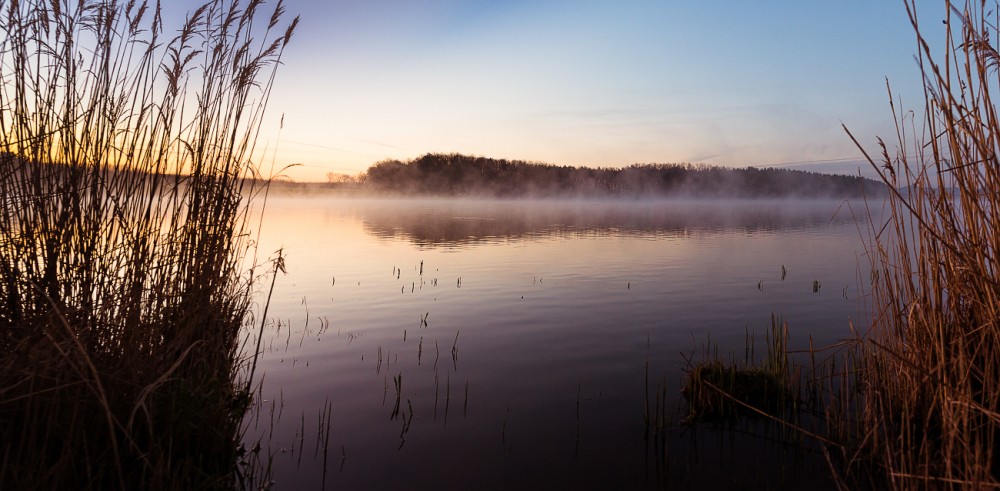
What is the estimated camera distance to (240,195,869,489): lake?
442cm

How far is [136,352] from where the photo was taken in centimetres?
320

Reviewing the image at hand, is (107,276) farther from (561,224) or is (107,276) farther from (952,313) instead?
(561,224)

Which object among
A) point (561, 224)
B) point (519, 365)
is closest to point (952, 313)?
point (519, 365)

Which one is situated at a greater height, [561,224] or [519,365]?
[561,224]

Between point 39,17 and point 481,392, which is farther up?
point 39,17

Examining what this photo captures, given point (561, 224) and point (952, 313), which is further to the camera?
point (561, 224)

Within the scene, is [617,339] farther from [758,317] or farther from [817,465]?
[817,465]

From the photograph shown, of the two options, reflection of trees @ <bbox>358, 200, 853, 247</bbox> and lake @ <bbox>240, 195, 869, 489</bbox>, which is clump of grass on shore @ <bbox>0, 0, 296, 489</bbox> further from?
reflection of trees @ <bbox>358, 200, 853, 247</bbox>

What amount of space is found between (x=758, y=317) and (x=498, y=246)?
1306 cm

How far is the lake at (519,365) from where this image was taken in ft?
14.5

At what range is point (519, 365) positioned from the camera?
23.4 ft

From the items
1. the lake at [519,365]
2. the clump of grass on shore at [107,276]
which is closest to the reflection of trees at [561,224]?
the lake at [519,365]

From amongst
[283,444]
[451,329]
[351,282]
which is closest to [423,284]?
[351,282]

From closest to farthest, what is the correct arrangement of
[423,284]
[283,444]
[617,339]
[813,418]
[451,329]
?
[283,444], [813,418], [617,339], [451,329], [423,284]
